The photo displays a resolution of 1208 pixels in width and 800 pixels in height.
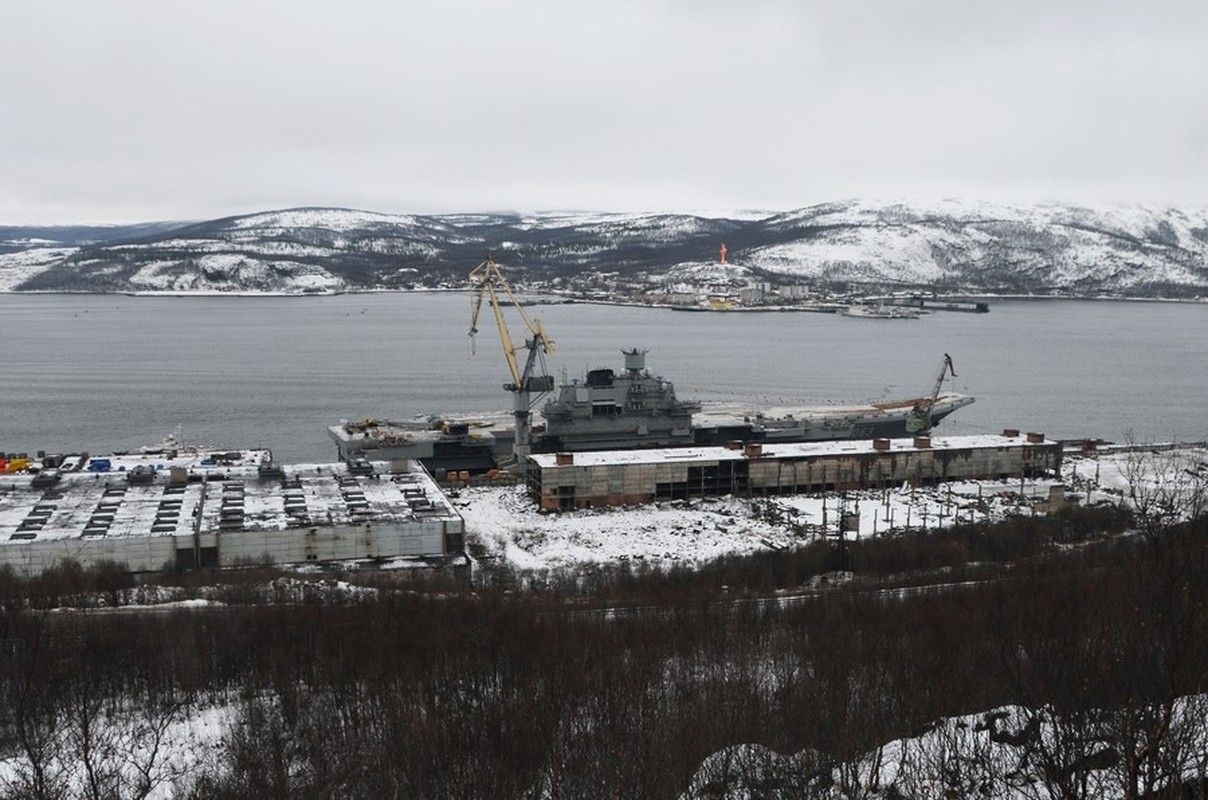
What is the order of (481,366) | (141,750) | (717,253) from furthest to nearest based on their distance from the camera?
1. (717,253)
2. (481,366)
3. (141,750)

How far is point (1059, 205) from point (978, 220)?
23683mm

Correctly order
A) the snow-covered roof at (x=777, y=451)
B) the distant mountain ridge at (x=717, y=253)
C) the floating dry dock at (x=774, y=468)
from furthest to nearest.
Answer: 1. the distant mountain ridge at (x=717, y=253)
2. the snow-covered roof at (x=777, y=451)
3. the floating dry dock at (x=774, y=468)

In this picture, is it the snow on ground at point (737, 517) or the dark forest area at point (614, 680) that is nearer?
the dark forest area at point (614, 680)

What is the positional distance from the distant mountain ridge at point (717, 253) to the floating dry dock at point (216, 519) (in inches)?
3219

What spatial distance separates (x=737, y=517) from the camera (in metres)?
20.0

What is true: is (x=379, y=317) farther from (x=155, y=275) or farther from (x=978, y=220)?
(x=978, y=220)

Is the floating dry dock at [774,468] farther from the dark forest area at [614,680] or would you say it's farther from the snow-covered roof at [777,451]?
the dark forest area at [614,680]

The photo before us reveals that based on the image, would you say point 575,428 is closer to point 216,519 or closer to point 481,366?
point 216,519

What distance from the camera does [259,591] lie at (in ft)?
44.4

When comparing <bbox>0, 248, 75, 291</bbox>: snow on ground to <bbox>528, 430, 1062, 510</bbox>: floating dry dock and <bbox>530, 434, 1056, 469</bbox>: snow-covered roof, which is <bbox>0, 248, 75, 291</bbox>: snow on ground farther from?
<bbox>528, 430, 1062, 510</bbox>: floating dry dock

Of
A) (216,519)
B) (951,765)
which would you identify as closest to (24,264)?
(216,519)

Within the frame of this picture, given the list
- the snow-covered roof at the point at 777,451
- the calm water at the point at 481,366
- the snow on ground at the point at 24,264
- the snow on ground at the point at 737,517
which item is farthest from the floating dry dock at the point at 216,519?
the snow on ground at the point at 24,264

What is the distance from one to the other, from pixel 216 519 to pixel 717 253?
104 m

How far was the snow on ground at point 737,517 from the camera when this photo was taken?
1790cm
